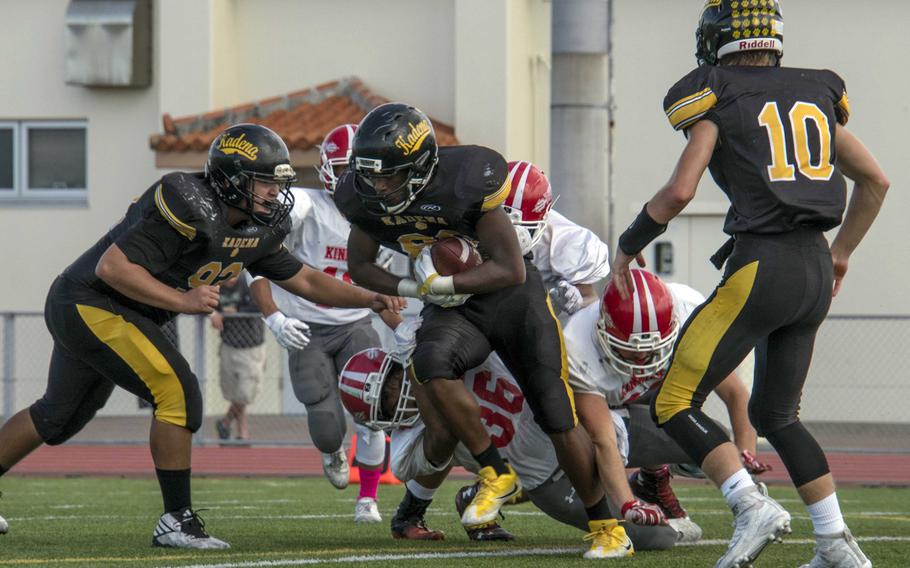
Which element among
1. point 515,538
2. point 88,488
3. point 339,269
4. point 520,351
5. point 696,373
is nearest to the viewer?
point 696,373

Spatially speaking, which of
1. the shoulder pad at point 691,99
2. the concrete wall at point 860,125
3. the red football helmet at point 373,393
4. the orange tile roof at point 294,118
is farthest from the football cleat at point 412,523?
the concrete wall at point 860,125

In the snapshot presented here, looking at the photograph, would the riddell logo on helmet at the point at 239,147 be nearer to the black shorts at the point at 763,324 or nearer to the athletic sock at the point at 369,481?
the black shorts at the point at 763,324

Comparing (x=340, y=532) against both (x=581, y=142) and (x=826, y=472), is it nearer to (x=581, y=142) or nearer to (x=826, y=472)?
(x=826, y=472)

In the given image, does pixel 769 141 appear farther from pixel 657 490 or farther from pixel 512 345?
pixel 657 490

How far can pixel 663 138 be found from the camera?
14562mm

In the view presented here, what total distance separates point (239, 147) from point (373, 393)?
1089 millimetres

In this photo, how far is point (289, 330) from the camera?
7305 millimetres

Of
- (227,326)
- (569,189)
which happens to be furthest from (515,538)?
(227,326)

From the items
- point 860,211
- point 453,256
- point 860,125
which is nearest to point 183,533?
point 453,256

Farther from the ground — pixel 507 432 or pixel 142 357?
pixel 142 357

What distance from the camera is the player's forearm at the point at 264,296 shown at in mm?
7441

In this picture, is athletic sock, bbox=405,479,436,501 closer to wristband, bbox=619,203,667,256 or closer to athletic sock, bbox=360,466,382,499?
athletic sock, bbox=360,466,382,499

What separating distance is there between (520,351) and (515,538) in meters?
1.02

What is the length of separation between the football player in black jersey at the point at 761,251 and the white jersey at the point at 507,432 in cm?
98
